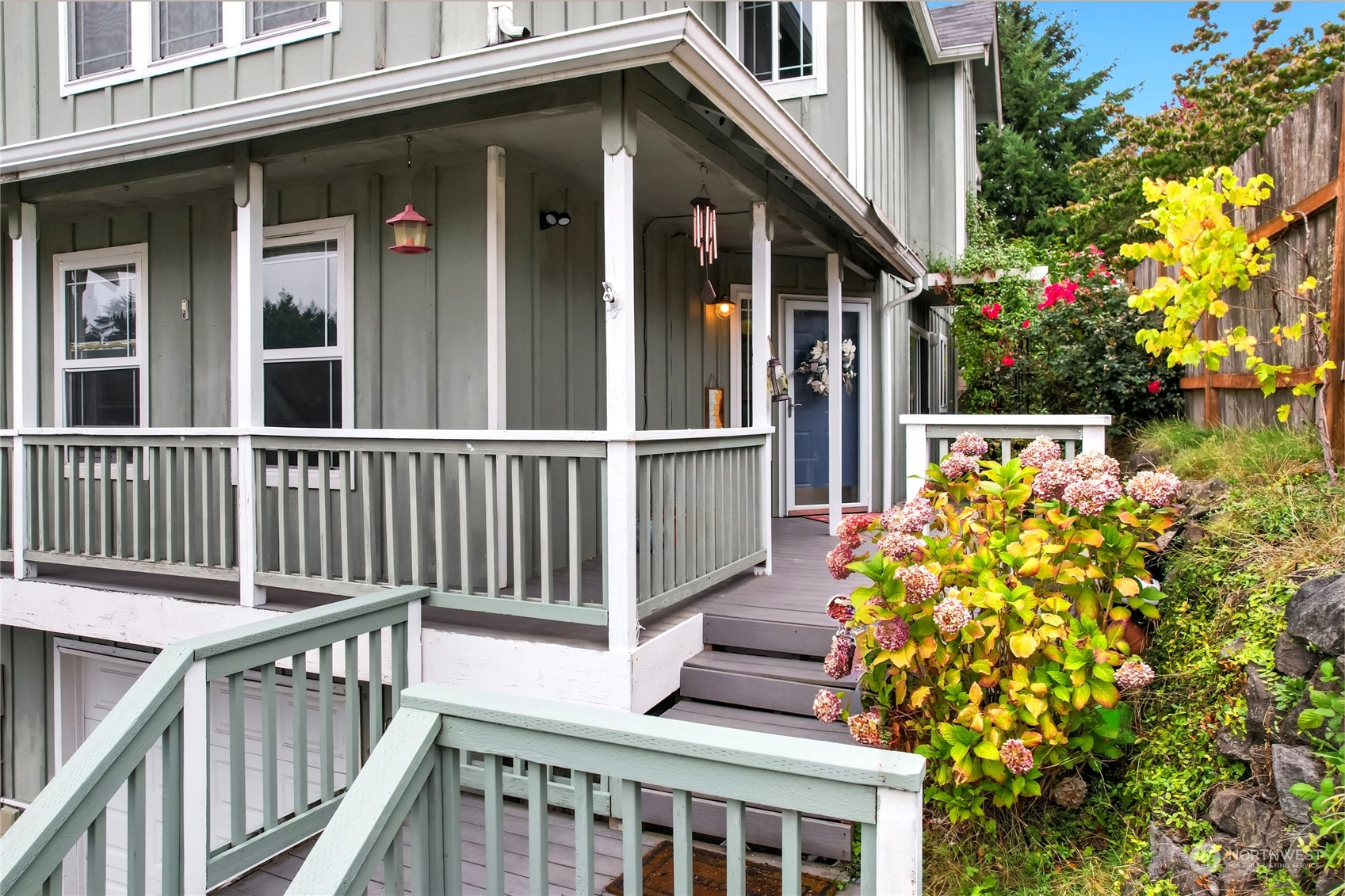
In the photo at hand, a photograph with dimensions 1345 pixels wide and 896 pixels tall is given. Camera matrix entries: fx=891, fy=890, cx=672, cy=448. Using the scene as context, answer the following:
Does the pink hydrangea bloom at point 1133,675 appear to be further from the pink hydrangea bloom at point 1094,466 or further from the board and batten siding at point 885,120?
the board and batten siding at point 885,120

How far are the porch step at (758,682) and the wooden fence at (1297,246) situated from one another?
219cm

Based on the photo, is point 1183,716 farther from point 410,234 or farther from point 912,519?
point 410,234

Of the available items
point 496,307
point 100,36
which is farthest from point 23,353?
point 496,307

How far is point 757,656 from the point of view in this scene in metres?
4.21

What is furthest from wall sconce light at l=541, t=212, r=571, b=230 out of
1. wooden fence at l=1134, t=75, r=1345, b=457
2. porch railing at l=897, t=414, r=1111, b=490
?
wooden fence at l=1134, t=75, r=1345, b=457

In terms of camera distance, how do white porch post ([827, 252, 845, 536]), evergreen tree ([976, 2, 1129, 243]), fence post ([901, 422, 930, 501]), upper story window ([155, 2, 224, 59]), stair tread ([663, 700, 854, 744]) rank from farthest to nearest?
evergreen tree ([976, 2, 1129, 243]), white porch post ([827, 252, 845, 536]), upper story window ([155, 2, 224, 59]), fence post ([901, 422, 930, 501]), stair tread ([663, 700, 854, 744])

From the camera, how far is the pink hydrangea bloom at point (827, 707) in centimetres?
309

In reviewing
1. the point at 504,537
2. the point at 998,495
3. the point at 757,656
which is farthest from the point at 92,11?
the point at 998,495

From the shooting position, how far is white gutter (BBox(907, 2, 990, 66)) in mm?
8711

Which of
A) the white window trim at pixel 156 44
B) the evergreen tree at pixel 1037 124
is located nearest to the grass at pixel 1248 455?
the white window trim at pixel 156 44

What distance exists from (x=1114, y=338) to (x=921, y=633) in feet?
16.3

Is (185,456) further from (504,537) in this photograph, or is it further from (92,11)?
(92,11)

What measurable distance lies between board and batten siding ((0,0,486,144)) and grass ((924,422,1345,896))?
4282mm

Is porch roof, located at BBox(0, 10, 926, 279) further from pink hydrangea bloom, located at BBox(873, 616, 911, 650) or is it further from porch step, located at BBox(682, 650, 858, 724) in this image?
porch step, located at BBox(682, 650, 858, 724)
